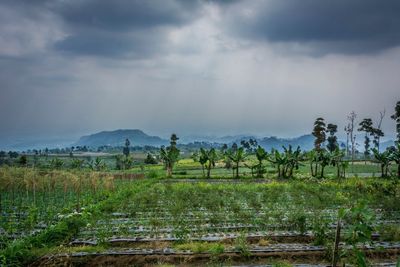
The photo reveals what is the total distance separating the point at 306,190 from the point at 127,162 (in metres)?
38.9

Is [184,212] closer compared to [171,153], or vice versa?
[184,212]

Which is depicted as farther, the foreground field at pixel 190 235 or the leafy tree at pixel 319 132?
the leafy tree at pixel 319 132

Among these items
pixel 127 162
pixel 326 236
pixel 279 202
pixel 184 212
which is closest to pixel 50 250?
pixel 184 212

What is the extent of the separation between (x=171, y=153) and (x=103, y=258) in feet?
101

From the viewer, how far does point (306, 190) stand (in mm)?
20828

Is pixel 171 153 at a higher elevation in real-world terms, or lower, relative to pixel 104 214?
higher

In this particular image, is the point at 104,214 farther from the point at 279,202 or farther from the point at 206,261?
the point at 279,202

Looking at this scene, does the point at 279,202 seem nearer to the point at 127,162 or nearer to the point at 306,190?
the point at 306,190

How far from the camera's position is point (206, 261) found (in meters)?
7.73

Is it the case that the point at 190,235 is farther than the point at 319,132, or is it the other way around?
the point at 319,132

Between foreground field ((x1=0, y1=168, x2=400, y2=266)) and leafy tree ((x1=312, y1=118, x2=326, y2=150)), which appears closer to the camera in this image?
foreground field ((x1=0, y1=168, x2=400, y2=266))

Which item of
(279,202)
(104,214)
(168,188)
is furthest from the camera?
(168,188)

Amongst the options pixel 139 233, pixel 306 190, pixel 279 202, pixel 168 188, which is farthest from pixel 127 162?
pixel 139 233

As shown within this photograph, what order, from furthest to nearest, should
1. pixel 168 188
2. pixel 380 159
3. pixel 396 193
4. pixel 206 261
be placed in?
pixel 380 159 < pixel 168 188 < pixel 396 193 < pixel 206 261
